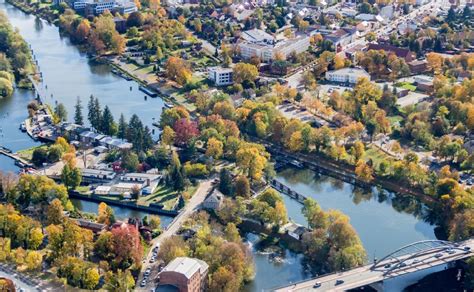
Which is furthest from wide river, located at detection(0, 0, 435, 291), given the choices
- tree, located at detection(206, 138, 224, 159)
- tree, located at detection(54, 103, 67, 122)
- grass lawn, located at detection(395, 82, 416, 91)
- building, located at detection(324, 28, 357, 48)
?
building, located at detection(324, 28, 357, 48)

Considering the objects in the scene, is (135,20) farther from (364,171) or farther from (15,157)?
(364,171)

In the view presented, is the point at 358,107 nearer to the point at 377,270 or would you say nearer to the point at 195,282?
the point at 377,270

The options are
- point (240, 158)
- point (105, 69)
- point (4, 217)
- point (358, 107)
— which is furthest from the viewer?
point (105, 69)

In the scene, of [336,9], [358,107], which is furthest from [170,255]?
[336,9]

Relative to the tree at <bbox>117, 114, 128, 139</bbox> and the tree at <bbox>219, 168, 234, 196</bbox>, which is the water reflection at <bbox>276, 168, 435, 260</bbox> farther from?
the tree at <bbox>117, 114, 128, 139</bbox>

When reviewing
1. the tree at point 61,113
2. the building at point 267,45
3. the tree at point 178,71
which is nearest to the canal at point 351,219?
the tree at point 61,113

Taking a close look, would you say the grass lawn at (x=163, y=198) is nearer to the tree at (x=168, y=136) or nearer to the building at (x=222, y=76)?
the tree at (x=168, y=136)
